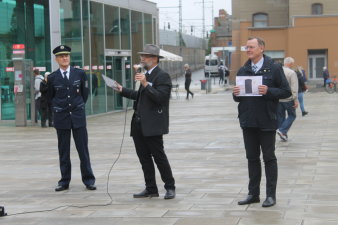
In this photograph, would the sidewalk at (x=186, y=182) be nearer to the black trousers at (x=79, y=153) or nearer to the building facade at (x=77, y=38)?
the black trousers at (x=79, y=153)

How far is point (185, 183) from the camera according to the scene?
30.1 ft

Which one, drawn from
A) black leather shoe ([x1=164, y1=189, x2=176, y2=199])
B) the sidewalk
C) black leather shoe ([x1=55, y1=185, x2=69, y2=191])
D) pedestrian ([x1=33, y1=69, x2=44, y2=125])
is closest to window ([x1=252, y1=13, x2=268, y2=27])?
pedestrian ([x1=33, y1=69, x2=44, y2=125])

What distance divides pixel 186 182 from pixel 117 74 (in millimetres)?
17659

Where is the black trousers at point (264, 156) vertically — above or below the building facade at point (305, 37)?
below

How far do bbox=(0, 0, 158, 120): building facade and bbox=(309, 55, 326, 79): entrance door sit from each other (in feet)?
98.6

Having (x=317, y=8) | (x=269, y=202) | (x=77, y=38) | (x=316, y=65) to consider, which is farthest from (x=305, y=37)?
(x=269, y=202)

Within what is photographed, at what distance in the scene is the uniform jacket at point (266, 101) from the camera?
287 inches

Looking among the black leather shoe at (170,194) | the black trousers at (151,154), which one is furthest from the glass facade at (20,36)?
the black leather shoe at (170,194)

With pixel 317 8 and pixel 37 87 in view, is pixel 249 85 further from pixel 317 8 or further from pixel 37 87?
pixel 317 8

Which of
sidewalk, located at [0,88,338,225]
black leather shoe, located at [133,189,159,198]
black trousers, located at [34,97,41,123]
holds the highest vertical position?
black trousers, located at [34,97,41,123]

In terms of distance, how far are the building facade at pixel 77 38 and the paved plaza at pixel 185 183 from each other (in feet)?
18.2

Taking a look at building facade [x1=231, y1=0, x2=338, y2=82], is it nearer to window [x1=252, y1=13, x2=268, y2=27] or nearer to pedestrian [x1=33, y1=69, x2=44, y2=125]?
window [x1=252, y1=13, x2=268, y2=27]

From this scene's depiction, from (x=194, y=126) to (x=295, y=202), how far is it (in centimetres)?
1131

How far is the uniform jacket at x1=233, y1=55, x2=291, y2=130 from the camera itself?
7301 mm
